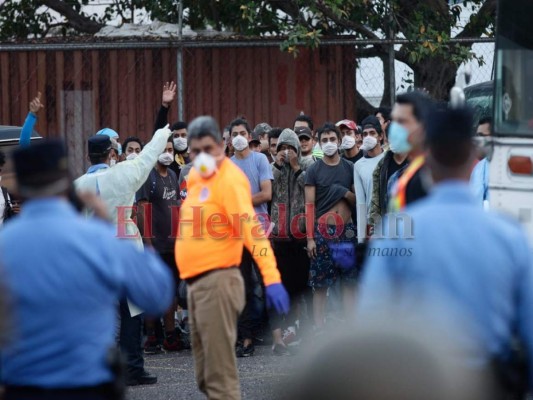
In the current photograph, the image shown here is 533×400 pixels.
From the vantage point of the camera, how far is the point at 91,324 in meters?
4.48

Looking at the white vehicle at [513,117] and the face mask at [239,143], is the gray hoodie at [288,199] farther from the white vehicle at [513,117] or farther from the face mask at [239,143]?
the white vehicle at [513,117]

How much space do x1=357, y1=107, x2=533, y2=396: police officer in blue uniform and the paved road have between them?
→ 4329 millimetres

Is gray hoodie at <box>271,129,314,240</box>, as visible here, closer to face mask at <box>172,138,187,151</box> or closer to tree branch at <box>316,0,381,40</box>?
face mask at <box>172,138,187,151</box>

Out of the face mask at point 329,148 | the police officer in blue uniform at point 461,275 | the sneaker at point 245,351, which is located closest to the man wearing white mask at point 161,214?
the sneaker at point 245,351

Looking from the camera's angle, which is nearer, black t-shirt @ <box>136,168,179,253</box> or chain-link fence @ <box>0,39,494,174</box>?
black t-shirt @ <box>136,168,179,253</box>

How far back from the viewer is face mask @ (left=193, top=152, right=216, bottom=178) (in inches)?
284

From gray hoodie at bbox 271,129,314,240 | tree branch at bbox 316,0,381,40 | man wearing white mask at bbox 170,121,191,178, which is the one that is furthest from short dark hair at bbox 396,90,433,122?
tree branch at bbox 316,0,381,40

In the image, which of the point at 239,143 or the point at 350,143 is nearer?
the point at 239,143

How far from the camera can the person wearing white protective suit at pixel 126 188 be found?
8875mm

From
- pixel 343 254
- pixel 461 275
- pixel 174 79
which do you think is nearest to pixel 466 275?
pixel 461 275

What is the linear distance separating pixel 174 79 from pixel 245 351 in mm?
5649

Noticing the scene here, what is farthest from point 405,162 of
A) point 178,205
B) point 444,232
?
point 444,232

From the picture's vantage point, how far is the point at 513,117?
26.5 feet

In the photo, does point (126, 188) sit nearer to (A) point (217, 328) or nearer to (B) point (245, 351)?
(A) point (217, 328)
